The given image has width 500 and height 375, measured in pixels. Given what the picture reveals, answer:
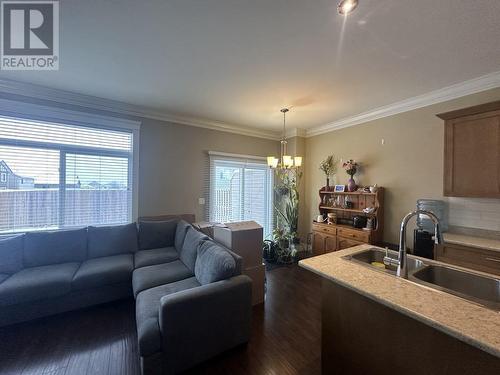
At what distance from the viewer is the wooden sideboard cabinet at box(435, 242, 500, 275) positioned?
2075mm

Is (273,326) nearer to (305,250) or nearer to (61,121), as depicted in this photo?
(305,250)

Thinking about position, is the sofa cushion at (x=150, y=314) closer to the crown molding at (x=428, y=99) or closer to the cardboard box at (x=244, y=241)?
the cardboard box at (x=244, y=241)

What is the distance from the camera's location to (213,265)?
2.04m

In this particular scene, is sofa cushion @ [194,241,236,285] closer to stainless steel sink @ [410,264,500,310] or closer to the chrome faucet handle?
the chrome faucet handle

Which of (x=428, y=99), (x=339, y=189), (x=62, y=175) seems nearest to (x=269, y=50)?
(x=428, y=99)

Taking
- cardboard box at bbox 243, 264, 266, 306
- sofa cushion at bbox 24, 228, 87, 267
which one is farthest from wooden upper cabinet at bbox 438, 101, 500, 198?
sofa cushion at bbox 24, 228, 87, 267

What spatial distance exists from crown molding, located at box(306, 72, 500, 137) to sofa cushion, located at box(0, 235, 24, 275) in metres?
5.22

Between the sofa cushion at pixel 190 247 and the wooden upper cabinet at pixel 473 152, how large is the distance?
10.4 ft

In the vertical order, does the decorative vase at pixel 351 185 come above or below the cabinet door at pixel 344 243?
above

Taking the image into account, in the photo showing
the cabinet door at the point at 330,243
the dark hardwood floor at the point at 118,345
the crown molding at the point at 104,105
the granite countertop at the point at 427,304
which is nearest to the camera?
the granite countertop at the point at 427,304

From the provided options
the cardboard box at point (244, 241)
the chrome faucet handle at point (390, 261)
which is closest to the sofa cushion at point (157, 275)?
the cardboard box at point (244, 241)

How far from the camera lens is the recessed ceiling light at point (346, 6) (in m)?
1.47

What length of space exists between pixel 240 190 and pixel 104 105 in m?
2.81

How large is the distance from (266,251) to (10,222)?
3.89 meters
